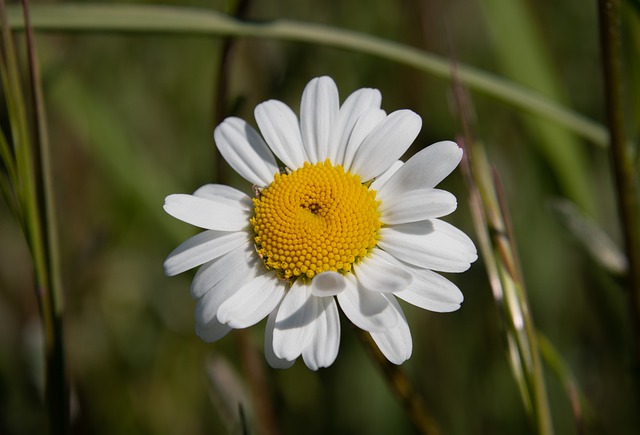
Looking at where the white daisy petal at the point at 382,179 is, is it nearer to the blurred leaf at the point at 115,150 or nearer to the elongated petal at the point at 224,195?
the elongated petal at the point at 224,195

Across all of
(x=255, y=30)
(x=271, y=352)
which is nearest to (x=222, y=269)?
(x=271, y=352)

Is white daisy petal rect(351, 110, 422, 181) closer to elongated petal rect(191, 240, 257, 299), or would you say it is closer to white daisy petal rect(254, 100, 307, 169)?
white daisy petal rect(254, 100, 307, 169)

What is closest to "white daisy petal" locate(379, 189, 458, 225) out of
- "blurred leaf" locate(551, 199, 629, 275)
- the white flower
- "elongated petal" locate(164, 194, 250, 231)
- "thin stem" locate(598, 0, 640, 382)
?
the white flower

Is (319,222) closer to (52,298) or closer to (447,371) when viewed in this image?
(52,298)

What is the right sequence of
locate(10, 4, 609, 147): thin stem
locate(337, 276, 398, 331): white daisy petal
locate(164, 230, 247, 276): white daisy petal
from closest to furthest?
locate(337, 276, 398, 331): white daisy petal → locate(164, 230, 247, 276): white daisy petal → locate(10, 4, 609, 147): thin stem

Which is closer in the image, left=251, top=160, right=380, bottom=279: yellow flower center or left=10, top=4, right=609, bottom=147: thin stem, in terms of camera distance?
left=251, top=160, right=380, bottom=279: yellow flower center

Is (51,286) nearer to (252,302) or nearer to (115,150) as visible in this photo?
(252,302)

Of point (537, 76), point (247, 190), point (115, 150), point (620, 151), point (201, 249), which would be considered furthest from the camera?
point (247, 190)

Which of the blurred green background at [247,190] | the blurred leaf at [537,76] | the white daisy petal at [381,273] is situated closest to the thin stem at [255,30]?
the blurred green background at [247,190]

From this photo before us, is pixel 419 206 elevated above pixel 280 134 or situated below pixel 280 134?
below
